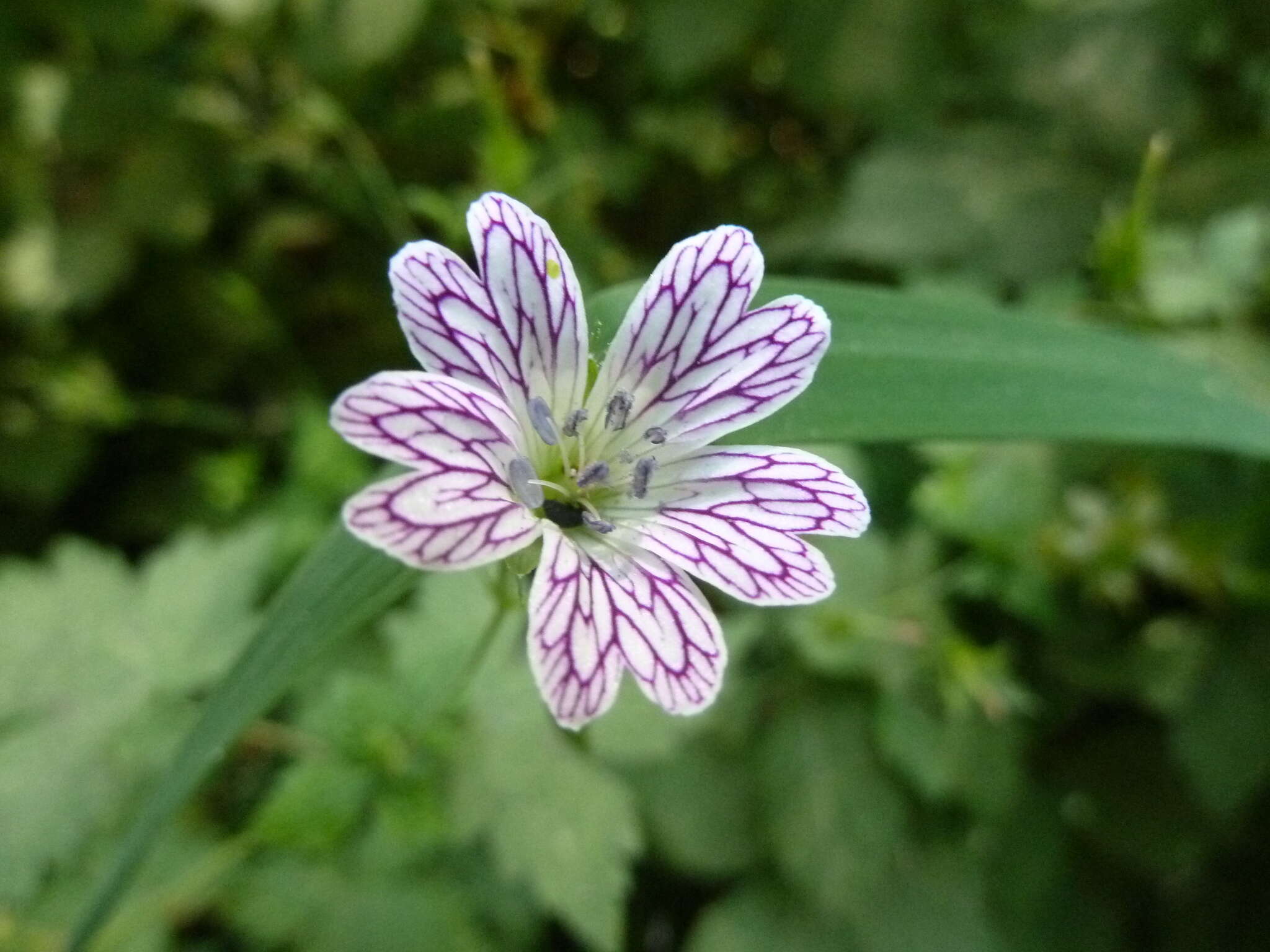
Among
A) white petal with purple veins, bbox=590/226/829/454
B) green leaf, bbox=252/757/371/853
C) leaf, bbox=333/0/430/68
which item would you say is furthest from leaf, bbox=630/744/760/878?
leaf, bbox=333/0/430/68

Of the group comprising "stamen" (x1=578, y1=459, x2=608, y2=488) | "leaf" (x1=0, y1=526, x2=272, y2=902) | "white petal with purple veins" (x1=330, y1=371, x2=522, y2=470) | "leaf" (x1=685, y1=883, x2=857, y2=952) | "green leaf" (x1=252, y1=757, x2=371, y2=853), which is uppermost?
"white petal with purple veins" (x1=330, y1=371, x2=522, y2=470)

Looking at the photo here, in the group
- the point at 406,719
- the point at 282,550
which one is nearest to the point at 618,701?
the point at 406,719

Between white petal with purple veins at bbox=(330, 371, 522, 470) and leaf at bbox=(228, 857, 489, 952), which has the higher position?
white petal with purple veins at bbox=(330, 371, 522, 470)

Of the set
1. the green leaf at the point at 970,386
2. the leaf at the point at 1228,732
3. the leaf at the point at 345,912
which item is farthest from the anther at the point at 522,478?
the leaf at the point at 1228,732

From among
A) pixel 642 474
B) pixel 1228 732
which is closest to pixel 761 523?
pixel 642 474

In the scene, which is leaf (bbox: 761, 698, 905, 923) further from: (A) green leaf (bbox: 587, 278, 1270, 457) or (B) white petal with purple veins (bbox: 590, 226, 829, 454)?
(B) white petal with purple veins (bbox: 590, 226, 829, 454)

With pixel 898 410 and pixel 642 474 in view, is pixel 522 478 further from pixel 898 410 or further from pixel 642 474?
pixel 898 410
